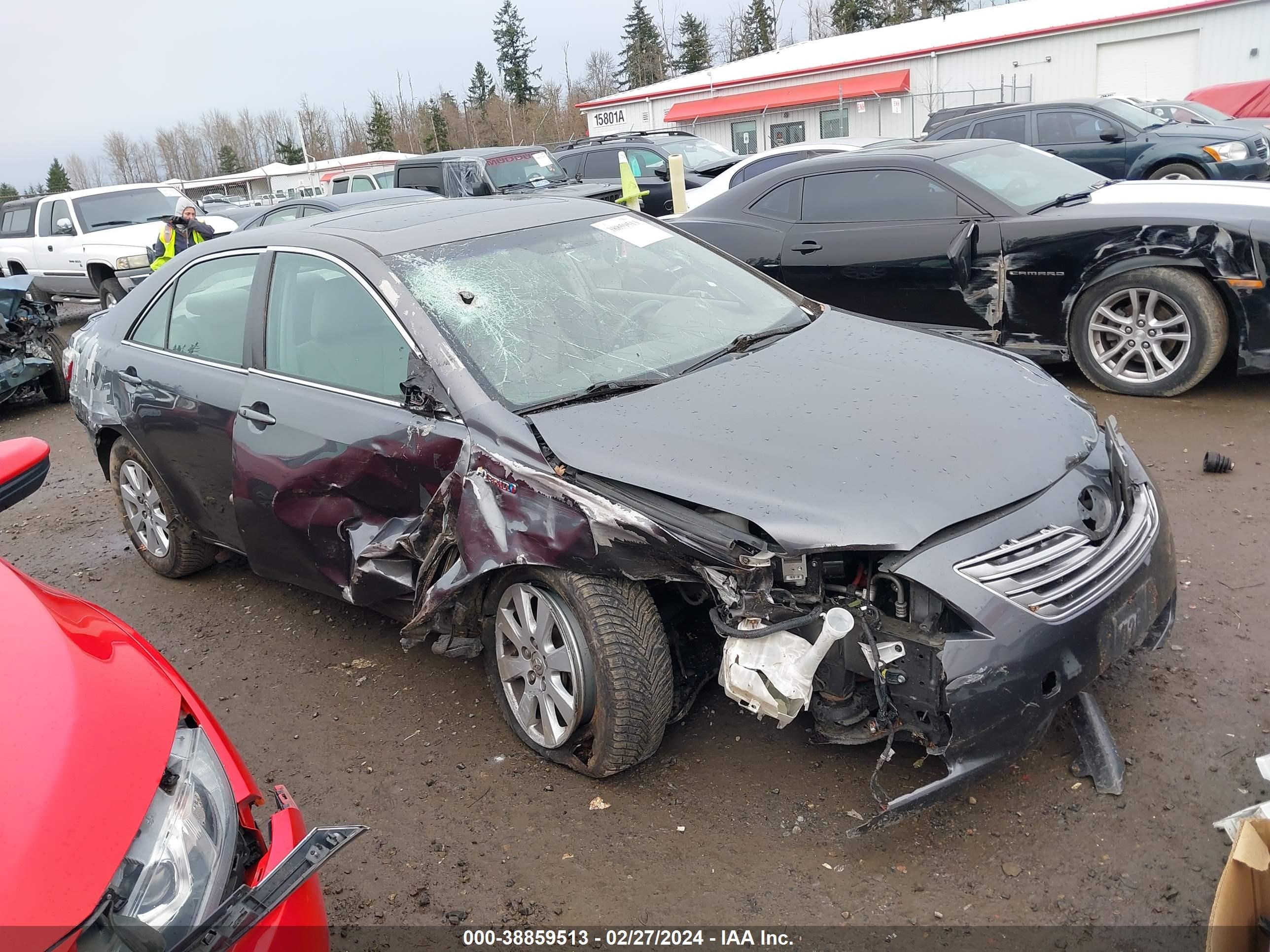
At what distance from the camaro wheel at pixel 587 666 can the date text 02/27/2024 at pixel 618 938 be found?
0.54m

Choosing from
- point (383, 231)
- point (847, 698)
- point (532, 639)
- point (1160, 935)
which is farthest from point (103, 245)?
point (1160, 935)

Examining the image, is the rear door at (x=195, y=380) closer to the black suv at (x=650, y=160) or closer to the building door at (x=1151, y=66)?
the black suv at (x=650, y=160)

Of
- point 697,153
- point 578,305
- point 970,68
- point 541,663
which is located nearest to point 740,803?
point 541,663

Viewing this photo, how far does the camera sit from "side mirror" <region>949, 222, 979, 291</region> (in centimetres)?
622

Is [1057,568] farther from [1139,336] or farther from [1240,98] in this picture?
[1240,98]

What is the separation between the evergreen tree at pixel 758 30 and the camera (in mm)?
58375

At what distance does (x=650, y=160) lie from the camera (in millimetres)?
15352

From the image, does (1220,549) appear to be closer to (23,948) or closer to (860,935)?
(860,935)

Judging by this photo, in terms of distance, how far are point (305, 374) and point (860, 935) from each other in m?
2.67

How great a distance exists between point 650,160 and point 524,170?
2377 mm

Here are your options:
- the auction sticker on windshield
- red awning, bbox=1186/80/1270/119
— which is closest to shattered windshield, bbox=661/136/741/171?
the auction sticker on windshield

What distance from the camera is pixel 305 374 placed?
12.0 ft

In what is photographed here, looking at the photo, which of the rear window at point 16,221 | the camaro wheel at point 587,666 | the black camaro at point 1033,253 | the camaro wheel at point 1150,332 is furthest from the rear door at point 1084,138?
the rear window at point 16,221

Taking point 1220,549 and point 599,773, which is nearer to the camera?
point 599,773
